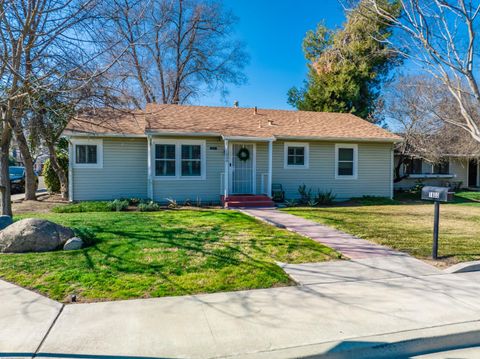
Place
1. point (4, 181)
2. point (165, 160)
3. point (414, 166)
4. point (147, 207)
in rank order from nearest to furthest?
1. point (4, 181)
2. point (147, 207)
3. point (165, 160)
4. point (414, 166)

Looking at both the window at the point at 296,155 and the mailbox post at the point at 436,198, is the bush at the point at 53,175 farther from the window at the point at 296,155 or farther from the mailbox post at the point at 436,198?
the mailbox post at the point at 436,198

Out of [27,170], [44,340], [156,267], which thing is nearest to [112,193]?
[27,170]

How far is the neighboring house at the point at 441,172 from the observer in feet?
69.4

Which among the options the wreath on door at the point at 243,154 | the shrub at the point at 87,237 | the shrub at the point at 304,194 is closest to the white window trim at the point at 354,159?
the shrub at the point at 304,194

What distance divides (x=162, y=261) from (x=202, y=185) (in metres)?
8.20

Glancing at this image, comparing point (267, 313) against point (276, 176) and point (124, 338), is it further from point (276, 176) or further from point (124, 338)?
point (276, 176)

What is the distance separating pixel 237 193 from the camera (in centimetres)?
1387

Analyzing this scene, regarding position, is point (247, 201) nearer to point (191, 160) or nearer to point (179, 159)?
point (191, 160)

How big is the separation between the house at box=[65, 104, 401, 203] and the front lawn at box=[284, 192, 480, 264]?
2.08 m

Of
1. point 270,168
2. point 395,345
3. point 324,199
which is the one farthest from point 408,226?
point 395,345

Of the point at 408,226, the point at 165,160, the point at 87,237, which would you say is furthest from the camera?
the point at 165,160

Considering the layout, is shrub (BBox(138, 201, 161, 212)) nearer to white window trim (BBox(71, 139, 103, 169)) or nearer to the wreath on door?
white window trim (BBox(71, 139, 103, 169))

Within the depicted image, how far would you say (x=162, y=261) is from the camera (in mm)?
5332

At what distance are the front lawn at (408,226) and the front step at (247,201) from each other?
3.90 ft
